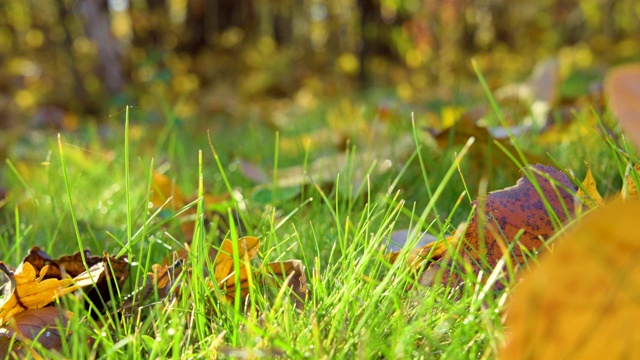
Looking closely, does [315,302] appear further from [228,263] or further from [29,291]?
[29,291]

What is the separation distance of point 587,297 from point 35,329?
0.59 m

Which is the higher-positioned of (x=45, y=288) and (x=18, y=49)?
(x=45, y=288)

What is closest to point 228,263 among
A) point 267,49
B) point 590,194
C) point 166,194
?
point 590,194

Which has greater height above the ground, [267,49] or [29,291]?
[29,291]

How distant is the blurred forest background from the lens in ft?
16.9

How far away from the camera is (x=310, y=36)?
311 inches

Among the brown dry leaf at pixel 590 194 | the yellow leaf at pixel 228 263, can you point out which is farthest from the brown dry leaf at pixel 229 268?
the brown dry leaf at pixel 590 194

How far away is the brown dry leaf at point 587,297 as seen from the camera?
433 millimetres

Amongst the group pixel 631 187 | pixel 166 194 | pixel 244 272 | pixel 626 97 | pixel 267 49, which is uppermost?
pixel 626 97

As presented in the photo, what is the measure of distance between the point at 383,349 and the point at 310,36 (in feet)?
24.5

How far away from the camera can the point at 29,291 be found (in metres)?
0.82

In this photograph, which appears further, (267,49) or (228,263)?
(267,49)

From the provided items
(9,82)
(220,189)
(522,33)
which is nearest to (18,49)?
(9,82)

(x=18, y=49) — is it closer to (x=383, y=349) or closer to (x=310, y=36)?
(x=310, y=36)
